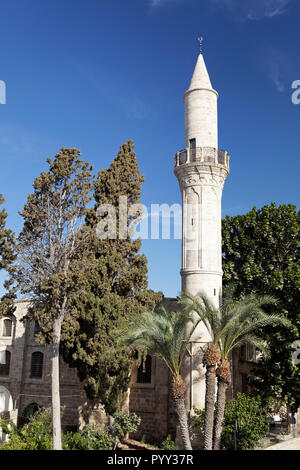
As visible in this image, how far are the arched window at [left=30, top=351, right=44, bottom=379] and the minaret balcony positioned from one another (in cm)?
1696

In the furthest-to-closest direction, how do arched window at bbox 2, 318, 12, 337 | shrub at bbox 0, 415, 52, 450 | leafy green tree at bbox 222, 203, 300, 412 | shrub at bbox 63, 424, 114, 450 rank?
arched window at bbox 2, 318, 12, 337 → leafy green tree at bbox 222, 203, 300, 412 → shrub at bbox 63, 424, 114, 450 → shrub at bbox 0, 415, 52, 450

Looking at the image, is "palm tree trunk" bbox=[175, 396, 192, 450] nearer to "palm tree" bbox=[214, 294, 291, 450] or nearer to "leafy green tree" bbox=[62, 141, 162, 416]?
"palm tree" bbox=[214, 294, 291, 450]

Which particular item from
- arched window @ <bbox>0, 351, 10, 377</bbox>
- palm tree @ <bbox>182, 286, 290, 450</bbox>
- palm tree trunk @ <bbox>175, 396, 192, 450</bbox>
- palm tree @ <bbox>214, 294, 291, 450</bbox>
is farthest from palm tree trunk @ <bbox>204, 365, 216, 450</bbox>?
arched window @ <bbox>0, 351, 10, 377</bbox>

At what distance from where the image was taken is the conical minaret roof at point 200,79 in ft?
75.9

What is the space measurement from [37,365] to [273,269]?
1797 centimetres

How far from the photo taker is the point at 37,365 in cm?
2964

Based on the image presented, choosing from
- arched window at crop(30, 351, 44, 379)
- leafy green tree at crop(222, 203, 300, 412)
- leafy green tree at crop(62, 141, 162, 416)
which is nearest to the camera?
leafy green tree at crop(222, 203, 300, 412)

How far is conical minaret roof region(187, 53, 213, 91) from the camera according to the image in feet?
75.9

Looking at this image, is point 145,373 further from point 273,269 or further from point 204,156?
point 204,156

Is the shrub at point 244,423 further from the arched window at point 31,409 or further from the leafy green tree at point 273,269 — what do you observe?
the arched window at point 31,409

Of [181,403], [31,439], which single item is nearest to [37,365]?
[31,439]

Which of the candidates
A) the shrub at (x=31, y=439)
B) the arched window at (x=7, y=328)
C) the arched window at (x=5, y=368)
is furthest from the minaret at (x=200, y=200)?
the arched window at (x=7, y=328)

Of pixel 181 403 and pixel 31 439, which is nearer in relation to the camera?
pixel 181 403
